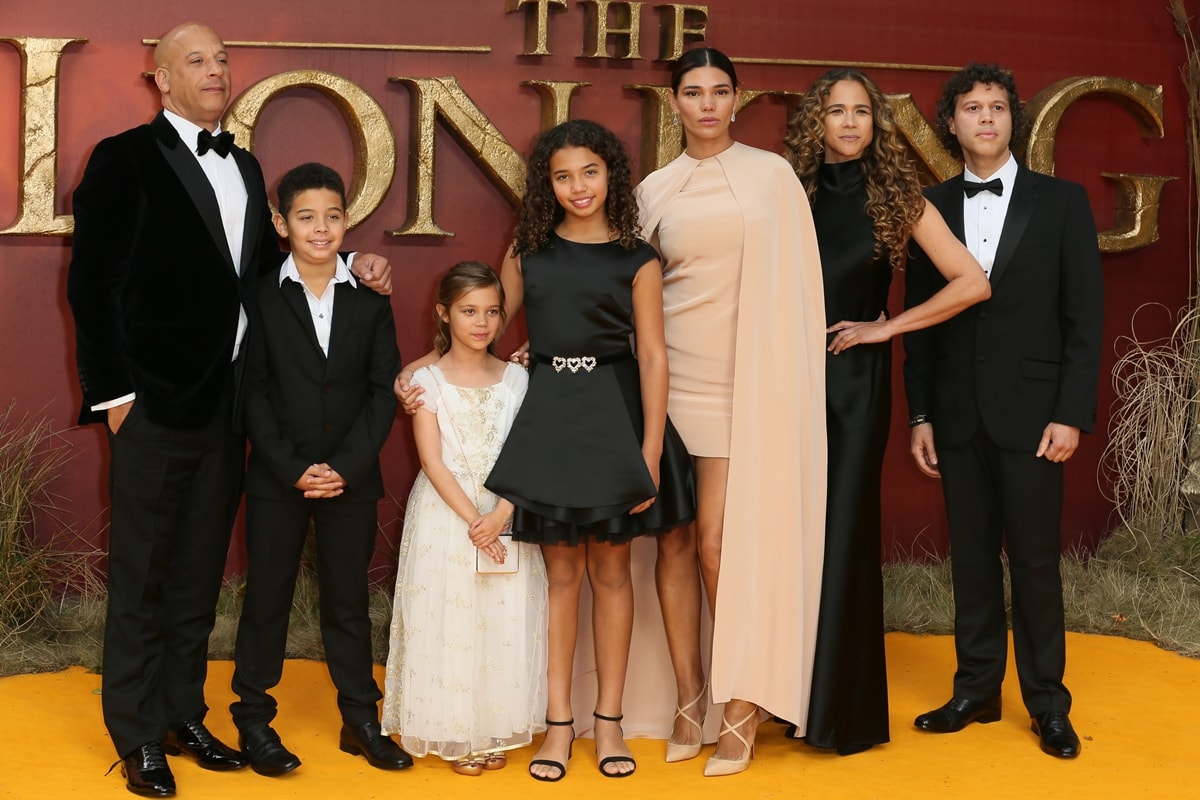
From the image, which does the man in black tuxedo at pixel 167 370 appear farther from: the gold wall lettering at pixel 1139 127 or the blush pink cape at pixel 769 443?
the gold wall lettering at pixel 1139 127

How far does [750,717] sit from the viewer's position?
3.51 metres

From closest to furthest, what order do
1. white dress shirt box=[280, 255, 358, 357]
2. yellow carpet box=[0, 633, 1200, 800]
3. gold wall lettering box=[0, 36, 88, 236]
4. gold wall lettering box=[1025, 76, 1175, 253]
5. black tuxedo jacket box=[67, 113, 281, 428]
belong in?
1. black tuxedo jacket box=[67, 113, 281, 428]
2. yellow carpet box=[0, 633, 1200, 800]
3. white dress shirt box=[280, 255, 358, 357]
4. gold wall lettering box=[0, 36, 88, 236]
5. gold wall lettering box=[1025, 76, 1175, 253]

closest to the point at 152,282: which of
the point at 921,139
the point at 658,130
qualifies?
the point at 658,130

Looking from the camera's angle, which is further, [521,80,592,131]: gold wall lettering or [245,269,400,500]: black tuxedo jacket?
[521,80,592,131]: gold wall lettering

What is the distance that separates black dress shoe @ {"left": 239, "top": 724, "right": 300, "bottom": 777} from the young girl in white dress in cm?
30

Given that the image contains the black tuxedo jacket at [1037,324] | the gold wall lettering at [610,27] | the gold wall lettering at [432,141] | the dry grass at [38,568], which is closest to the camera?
the black tuxedo jacket at [1037,324]

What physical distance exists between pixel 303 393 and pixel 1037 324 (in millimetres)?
2064

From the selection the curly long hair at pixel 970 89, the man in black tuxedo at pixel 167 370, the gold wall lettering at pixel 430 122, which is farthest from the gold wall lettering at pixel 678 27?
the man in black tuxedo at pixel 167 370

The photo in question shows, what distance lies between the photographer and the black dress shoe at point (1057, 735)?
11.8ft

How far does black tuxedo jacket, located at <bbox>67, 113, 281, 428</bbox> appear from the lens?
10.4ft

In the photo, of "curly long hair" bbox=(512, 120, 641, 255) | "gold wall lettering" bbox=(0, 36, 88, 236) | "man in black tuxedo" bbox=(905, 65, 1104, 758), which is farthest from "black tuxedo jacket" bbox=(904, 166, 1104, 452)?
"gold wall lettering" bbox=(0, 36, 88, 236)

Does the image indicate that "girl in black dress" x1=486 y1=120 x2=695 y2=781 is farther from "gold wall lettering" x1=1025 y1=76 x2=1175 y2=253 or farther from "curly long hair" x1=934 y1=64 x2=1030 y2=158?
"gold wall lettering" x1=1025 y1=76 x2=1175 y2=253

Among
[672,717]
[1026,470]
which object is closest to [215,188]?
[672,717]

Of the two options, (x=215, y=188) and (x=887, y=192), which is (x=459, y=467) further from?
(x=887, y=192)
